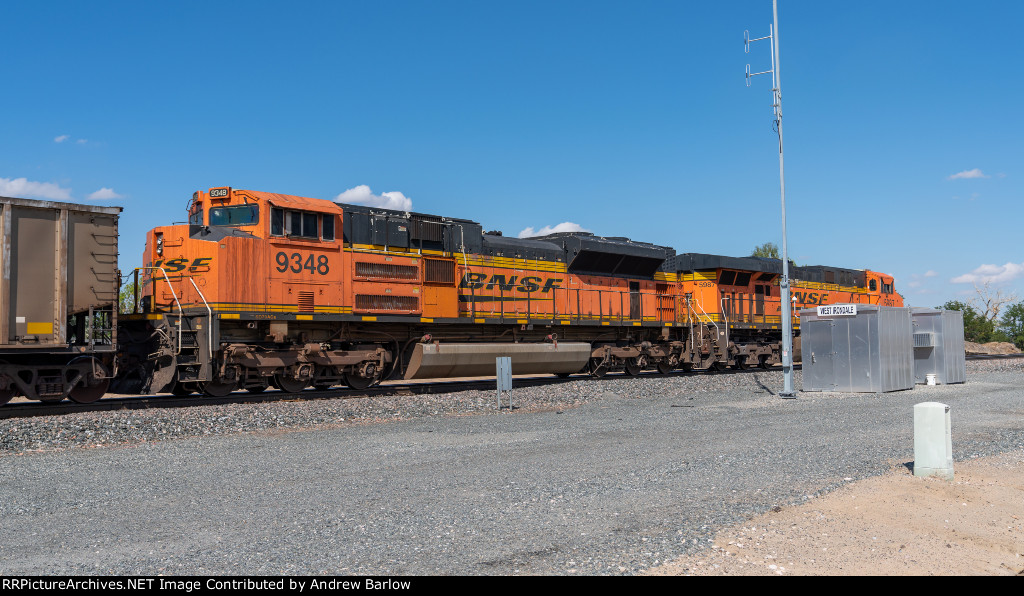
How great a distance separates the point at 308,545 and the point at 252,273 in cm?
1027

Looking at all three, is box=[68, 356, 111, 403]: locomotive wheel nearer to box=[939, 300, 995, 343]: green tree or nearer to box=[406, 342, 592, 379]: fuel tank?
box=[406, 342, 592, 379]: fuel tank

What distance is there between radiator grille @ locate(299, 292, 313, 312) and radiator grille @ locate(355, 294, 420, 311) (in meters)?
1.02

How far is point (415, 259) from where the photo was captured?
17.1m

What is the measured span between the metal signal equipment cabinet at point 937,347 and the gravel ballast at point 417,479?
6.89 meters

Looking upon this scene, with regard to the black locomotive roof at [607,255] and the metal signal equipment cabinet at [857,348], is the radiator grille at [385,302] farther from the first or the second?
the metal signal equipment cabinet at [857,348]

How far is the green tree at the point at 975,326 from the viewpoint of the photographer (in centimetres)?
5734

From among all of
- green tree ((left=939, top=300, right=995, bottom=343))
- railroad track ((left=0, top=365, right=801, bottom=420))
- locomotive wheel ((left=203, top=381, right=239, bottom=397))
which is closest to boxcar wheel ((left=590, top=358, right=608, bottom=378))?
railroad track ((left=0, top=365, right=801, bottom=420))

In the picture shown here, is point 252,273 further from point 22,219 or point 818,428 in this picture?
point 818,428

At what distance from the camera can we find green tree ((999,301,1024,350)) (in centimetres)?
5950

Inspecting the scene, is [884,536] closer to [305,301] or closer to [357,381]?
[305,301]

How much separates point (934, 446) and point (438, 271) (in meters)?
11.7

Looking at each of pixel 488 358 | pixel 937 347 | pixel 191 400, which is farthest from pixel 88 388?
pixel 937 347

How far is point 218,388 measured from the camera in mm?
14719

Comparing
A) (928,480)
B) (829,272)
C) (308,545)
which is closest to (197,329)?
(308,545)
